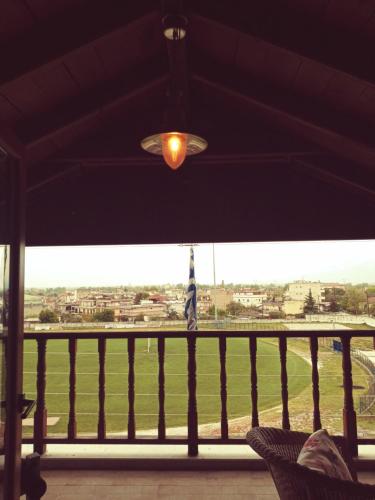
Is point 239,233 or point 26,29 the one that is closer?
point 26,29

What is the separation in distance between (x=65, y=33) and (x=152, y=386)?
40.9 m

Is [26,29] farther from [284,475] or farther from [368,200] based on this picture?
[368,200]

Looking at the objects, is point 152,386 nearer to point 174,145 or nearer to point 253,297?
point 253,297

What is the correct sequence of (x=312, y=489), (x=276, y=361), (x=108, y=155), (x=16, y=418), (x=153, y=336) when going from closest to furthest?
(x=312, y=489), (x=16, y=418), (x=153, y=336), (x=108, y=155), (x=276, y=361)

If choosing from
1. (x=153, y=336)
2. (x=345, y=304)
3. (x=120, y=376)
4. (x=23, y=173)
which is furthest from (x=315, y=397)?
(x=120, y=376)

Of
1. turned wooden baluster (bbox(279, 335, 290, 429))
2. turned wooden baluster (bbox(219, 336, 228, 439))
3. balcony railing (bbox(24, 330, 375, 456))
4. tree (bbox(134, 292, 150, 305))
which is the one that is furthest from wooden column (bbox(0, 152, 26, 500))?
tree (bbox(134, 292, 150, 305))

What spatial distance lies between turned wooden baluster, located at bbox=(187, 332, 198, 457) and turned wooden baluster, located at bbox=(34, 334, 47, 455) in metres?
0.91

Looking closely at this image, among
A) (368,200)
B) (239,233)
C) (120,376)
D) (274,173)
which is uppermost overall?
(274,173)

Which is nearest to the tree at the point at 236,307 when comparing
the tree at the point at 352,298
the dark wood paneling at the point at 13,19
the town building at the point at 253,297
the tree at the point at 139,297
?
the town building at the point at 253,297

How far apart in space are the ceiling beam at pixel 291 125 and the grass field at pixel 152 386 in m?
27.6

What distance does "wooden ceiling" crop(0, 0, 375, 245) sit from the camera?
174 cm

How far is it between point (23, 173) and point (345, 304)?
415 inches

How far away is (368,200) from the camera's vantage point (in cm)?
328

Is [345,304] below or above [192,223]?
below
